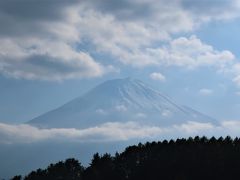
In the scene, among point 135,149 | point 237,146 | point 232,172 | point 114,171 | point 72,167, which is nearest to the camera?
point 232,172

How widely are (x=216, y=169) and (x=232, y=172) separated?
2721mm

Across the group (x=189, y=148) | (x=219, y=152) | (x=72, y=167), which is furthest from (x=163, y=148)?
(x=72, y=167)

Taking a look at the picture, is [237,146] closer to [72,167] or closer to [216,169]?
[216,169]

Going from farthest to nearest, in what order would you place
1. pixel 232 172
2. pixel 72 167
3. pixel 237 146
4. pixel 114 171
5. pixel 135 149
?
pixel 72 167
pixel 135 149
pixel 114 171
pixel 237 146
pixel 232 172

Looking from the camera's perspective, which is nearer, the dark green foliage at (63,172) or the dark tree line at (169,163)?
the dark tree line at (169,163)

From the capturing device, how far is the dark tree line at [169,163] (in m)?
86.5

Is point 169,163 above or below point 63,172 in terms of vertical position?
below

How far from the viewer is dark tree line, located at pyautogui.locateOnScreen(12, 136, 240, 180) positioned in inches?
3406

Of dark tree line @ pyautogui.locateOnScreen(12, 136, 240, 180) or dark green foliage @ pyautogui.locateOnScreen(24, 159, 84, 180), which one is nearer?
dark tree line @ pyautogui.locateOnScreen(12, 136, 240, 180)

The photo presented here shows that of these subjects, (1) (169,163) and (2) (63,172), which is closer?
(1) (169,163)

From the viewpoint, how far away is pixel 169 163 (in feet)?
308

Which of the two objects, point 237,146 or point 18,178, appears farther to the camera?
point 18,178

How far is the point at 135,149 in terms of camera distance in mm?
109375

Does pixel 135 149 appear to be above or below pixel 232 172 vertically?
above
